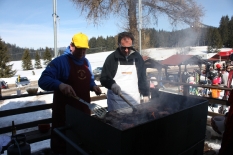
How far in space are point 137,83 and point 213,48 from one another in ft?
5.53

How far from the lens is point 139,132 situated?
1.28 meters

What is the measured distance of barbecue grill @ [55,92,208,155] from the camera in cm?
125

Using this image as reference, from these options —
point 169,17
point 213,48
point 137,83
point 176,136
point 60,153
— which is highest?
point 169,17

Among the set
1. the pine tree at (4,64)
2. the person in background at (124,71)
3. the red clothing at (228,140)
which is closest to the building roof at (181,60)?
the person in background at (124,71)

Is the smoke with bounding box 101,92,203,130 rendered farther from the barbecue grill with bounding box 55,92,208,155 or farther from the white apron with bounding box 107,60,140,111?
the white apron with bounding box 107,60,140,111

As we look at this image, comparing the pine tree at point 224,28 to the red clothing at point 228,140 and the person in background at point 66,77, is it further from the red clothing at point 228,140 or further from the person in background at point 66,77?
the person in background at point 66,77

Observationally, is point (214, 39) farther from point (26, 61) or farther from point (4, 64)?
point (26, 61)

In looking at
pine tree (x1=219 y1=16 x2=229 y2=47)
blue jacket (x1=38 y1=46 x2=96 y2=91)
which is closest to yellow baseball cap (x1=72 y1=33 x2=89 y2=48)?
blue jacket (x1=38 y1=46 x2=96 y2=91)

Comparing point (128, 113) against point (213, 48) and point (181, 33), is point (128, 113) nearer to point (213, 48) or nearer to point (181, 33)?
point (181, 33)

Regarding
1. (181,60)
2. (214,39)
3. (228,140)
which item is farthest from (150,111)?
(214,39)

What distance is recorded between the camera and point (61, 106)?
2051mm

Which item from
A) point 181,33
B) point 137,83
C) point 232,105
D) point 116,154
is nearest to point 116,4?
point 181,33

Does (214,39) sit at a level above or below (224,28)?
below

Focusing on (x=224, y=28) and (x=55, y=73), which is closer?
(x=55, y=73)
